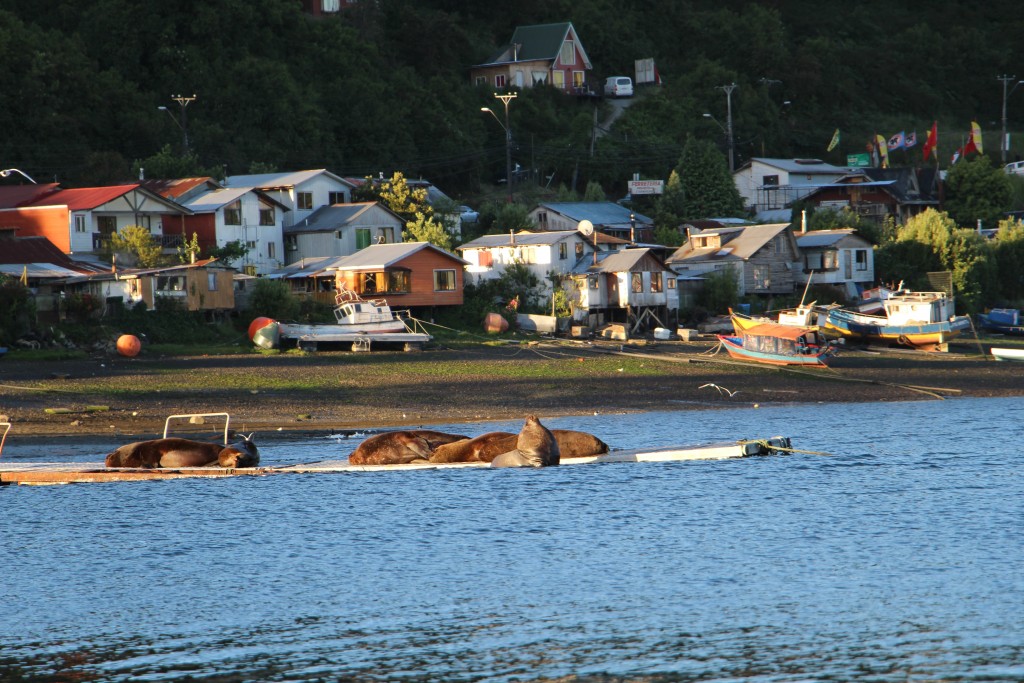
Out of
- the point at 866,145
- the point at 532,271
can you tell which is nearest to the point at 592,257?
the point at 532,271

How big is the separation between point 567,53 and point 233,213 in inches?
2213

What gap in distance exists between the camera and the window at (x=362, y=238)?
70.8m

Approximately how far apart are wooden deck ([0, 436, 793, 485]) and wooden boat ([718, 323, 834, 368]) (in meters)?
23.7

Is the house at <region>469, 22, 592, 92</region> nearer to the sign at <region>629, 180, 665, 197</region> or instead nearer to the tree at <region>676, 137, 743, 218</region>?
the tree at <region>676, 137, 743, 218</region>

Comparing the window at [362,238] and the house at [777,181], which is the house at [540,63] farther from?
the window at [362,238]

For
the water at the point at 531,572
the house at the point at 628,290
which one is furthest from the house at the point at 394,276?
the water at the point at 531,572

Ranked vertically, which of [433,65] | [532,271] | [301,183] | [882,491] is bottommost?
[882,491]

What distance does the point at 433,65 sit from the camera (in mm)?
112188

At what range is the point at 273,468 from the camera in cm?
2989

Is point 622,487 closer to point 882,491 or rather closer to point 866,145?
point 882,491

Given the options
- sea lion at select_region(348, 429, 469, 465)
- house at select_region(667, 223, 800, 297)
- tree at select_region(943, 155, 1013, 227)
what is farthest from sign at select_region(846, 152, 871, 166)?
sea lion at select_region(348, 429, 469, 465)

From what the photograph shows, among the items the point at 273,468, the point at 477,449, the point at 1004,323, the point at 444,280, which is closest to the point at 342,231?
the point at 444,280

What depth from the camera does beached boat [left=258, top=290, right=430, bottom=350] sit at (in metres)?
53.3

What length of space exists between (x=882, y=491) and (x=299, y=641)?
17.5 meters
